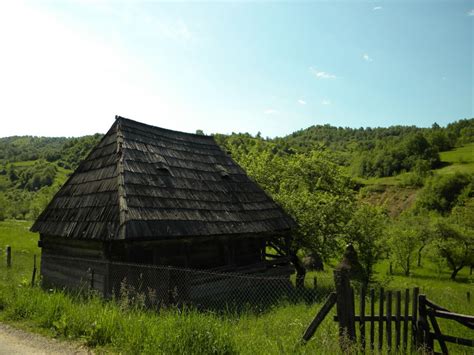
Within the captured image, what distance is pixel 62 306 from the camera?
5941mm

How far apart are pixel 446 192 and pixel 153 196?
7458 cm

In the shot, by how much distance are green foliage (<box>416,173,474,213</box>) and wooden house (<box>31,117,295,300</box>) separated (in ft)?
212

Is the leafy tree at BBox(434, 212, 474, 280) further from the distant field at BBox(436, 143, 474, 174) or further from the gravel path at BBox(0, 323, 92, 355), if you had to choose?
the distant field at BBox(436, 143, 474, 174)

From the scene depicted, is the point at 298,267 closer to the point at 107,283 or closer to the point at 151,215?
the point at 151,215

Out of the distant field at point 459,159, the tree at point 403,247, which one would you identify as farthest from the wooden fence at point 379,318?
the distant field at point 459,159

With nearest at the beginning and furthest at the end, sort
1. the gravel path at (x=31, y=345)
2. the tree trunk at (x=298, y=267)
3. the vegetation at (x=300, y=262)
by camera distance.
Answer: the gravel path at (x=31, y=345)
the vegetation at (x=300, y=262)
the tree trunk at (x=298, y=267)

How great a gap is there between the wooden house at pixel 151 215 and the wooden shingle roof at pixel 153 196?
31 mm

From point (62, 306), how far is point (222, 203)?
6.19 meters

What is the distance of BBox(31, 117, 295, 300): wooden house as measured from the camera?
28.8 ft

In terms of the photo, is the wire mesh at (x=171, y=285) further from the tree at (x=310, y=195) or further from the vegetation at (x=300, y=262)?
the tree at (x=310, y=195)

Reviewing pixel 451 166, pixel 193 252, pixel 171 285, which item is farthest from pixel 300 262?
pixel 451 166

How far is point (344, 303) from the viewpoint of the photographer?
543 centimetres

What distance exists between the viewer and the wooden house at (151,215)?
8.77 metres

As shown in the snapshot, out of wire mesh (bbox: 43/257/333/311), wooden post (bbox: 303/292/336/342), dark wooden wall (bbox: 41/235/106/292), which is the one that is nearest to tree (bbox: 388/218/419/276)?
wire mesh (bbox: 43/257/333/311)
